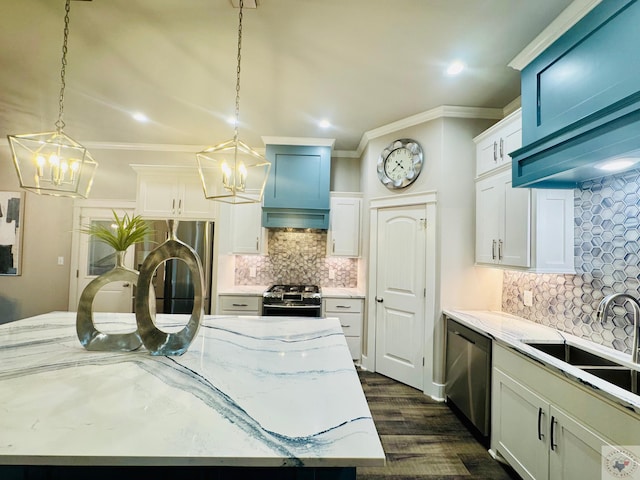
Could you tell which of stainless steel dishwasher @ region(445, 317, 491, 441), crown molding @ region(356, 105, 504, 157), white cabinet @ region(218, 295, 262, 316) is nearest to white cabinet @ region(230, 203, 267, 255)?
white cabinet @ region(218, 295, 262, 316)

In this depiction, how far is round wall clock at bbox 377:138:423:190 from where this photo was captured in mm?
2928

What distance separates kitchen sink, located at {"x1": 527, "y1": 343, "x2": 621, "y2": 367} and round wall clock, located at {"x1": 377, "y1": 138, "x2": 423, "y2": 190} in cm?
182

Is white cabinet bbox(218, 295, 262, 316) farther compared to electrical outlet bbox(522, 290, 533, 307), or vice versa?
white cabinet bbox(218, 295, 262, 316)

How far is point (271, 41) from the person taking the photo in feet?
6.36

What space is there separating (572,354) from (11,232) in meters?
6.19

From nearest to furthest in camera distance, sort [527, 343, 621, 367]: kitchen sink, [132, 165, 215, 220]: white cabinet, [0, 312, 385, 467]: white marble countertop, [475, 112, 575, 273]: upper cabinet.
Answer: [0, 312, 385, 467]: white marble countertop
[527, 343, 621, 367]: kitchen sink
[475, 112, 575, 273]: upper cabinet
[132, 165, 215, 220]: white cabinet

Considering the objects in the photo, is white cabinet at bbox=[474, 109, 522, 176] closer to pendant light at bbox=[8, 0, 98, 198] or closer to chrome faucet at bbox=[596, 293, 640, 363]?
chrome faucet at bbox=[596, 293, 640, 363]

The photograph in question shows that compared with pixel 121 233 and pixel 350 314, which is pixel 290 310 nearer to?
pixel 350 314

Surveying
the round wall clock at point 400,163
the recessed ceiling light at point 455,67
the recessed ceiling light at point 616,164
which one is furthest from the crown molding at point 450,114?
the recessed ceiling light at point 616,164

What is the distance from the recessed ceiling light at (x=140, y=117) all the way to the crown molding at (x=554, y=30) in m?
3.49

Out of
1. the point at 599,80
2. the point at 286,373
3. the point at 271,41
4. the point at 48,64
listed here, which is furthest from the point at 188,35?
the point at 599,80

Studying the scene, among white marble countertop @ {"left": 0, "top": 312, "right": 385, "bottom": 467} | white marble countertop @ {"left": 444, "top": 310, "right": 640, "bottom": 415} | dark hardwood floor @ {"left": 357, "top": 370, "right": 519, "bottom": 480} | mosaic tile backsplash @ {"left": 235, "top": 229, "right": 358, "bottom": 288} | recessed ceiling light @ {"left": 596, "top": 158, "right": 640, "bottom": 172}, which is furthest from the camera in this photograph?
mosaic tile backsplash @ {"left": 235, "top": 229, "right": 358, "bottom": 288}

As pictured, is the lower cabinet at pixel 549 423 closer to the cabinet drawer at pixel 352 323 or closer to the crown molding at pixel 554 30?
the cabinet drawer at pixel 352 323

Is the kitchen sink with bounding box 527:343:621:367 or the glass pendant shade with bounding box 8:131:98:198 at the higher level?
the glass pendant shade with bounding box 8:131:98:198
